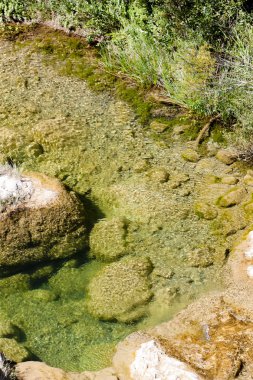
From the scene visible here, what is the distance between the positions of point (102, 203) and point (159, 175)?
0.64 metres

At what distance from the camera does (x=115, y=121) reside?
5.98m

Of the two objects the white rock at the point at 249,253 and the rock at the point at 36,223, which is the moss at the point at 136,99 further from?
the white rock at the point at 249,253

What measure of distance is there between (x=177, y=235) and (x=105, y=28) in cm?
361

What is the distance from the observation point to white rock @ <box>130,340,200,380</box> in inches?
131

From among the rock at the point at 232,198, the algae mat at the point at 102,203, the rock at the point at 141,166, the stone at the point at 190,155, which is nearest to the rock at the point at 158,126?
the algae mat at the point at 102,203

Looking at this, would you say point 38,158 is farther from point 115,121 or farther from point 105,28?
point 105,28

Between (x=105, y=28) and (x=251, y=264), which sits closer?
(x=251, y=264)

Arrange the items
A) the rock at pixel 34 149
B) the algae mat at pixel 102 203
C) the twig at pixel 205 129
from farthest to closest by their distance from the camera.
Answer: the twig at pixel 205 129 → the rock at pixel 34 149 → the algae mat at pixel 102 203

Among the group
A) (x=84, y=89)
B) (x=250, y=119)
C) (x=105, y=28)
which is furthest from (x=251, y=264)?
(x=105, y=28)

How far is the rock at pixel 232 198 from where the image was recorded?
4.95 meters

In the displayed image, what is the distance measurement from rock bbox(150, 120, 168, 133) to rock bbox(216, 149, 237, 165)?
0.69 metres

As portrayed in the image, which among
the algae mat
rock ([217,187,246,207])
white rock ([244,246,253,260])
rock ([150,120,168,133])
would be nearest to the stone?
the algae mat

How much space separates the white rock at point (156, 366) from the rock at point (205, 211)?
1554 mm

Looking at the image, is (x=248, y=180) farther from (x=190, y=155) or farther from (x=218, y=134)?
(x=218, y=134)
